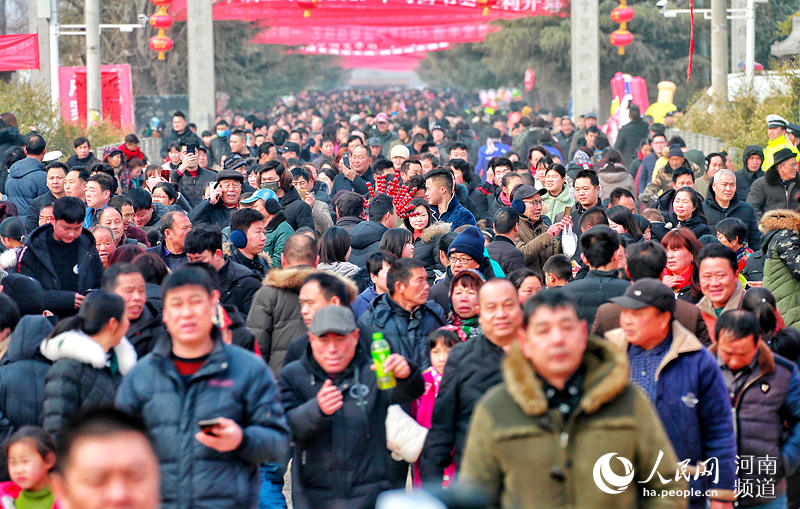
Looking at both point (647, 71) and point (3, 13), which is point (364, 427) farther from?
point (647, 71)

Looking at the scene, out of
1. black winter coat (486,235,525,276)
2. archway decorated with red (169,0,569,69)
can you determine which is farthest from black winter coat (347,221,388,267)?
archway decorated with red (169,0,569,69)

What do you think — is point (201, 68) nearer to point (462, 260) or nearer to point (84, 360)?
point (462, 260)

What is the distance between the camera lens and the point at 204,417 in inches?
185

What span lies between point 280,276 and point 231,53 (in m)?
40.0

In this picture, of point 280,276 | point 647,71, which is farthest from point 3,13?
point 280,276

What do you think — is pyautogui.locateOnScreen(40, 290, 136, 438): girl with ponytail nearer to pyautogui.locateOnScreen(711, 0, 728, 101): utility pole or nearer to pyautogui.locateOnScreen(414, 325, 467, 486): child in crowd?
pyautogui.locateOnScreen(414, 325, 467, 486): child in crowd

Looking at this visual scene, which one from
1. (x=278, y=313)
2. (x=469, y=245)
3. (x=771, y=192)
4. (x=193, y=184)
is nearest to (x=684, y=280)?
(x=469, y=245)

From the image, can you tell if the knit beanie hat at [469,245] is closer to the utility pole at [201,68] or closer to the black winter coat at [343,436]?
the black winter coat at [343,436]

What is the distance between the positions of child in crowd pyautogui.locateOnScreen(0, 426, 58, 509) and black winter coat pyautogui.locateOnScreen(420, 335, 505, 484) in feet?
5.16

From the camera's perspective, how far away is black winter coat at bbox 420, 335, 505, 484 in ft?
18.1

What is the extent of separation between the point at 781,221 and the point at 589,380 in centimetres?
453

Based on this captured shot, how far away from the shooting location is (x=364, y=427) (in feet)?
18.0

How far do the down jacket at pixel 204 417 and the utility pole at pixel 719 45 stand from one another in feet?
61.0

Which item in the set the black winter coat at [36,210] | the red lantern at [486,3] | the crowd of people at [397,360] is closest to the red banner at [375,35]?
the red lantern at [486,3]
